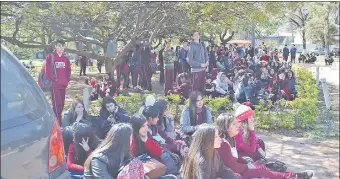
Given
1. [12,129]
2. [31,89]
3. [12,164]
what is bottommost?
[12,164]

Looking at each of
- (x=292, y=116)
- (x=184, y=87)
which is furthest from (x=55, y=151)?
(x=184, y=87)

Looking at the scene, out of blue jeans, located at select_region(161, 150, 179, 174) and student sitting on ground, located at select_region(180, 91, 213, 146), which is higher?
student sitting on ground, located at select_region(180, 91, 213, 146)

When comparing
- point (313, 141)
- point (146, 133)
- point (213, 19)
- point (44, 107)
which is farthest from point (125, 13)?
point (44, 107)

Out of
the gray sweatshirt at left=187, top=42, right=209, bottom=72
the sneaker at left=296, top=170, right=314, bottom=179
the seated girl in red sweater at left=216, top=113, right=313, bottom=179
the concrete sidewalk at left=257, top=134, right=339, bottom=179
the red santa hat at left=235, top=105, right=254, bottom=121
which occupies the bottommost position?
the concrete sidewalk at left=257, top=134, right=339, bottom=179

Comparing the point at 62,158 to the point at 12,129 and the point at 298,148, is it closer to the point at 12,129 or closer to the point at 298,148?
the point at 12,129

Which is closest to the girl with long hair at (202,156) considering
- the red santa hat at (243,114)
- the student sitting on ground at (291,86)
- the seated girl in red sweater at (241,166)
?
the seated girl in red sweater at (241,166)

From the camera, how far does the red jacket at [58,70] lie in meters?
7.25

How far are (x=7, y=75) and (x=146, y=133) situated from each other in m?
2.50

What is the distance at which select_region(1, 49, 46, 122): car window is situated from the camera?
2486mm

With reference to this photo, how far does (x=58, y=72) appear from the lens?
7.37 m

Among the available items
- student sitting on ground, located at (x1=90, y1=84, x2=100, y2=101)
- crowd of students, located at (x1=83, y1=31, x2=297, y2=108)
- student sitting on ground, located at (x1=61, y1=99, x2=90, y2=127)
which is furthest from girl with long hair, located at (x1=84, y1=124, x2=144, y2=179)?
student sitting on ground, located at (x1=90, y1=84, x2=100, y2=101)

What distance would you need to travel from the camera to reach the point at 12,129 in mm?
2455

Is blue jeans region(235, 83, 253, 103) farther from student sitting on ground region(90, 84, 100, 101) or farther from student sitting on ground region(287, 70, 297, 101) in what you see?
student sitting on ground region(90, 84, 100, 101)

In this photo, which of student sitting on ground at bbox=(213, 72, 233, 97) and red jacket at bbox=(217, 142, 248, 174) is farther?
student sitting on ground at bbox=(213, 72, 233, 97)
